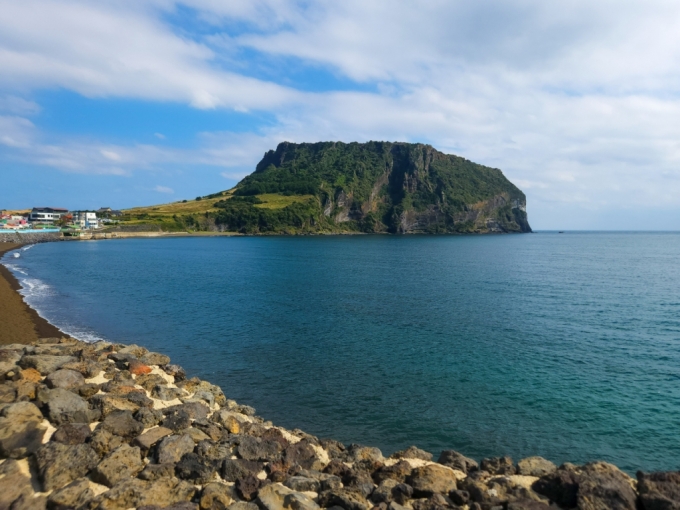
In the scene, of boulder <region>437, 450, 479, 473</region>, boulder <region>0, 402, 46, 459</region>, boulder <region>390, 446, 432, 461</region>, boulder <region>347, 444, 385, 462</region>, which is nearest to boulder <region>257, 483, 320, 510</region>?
boulder <region>347, 444, 385, 462</region>

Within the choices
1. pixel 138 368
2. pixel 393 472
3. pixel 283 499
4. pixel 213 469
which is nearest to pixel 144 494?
pixel 213 469

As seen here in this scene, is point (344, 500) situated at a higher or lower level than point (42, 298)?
higher

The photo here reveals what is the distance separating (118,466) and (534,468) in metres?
13.2

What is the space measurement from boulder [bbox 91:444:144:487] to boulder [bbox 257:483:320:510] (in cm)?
419

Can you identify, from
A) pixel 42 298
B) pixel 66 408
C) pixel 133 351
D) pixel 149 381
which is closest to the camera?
pixel 66 408

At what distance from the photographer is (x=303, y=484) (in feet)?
42.6

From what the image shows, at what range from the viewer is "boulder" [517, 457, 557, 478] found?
14711 mm

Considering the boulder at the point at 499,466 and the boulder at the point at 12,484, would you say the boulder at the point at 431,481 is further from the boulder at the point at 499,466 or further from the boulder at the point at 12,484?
the boulder at the point at 12,484

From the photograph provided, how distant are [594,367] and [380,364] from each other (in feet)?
46.0

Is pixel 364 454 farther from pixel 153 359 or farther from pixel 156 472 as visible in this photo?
pixel 153 359

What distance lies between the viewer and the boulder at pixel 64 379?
1833 cm

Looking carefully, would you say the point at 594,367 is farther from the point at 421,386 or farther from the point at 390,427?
the point at 390,427

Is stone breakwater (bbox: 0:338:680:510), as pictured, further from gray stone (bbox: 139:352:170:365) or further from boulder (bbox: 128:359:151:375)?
gray stone (bbox: 139:352:170:365)

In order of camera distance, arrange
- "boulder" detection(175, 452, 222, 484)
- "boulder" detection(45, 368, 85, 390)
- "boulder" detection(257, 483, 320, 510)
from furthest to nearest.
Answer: "boulder" detection(45, 368, 85, 390), "boulder" detection(175, 452, 222, 484), "boulder" detection(257, 483, 320, 510)
